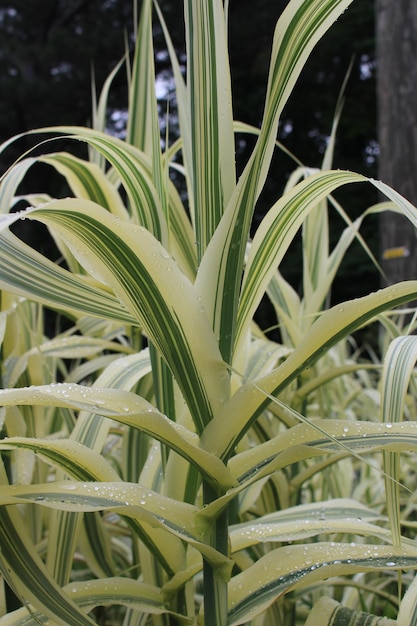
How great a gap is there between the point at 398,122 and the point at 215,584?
7.68 ft

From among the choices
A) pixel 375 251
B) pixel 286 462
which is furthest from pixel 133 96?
pixel 375 251

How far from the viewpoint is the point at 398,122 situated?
8.00 ft

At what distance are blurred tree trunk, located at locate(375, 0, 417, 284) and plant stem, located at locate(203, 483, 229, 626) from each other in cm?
198

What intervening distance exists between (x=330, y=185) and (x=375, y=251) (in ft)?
24.8

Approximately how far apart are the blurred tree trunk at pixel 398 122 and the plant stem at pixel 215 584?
77.8 inches

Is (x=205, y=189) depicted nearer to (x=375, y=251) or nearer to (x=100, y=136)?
(x=100, y=136)

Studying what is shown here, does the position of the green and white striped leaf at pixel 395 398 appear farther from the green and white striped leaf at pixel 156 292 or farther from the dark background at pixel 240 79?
the dark background at pixel 240 79

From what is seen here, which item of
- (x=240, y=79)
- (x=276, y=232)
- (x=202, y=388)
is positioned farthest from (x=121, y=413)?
(x=240, y=79)

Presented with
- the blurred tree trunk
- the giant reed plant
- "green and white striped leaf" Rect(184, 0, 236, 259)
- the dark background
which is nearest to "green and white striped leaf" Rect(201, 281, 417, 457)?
the giant reed plant

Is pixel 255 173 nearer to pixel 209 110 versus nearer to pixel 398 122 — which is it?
pixel 209 110

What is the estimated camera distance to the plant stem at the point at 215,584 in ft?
1.34

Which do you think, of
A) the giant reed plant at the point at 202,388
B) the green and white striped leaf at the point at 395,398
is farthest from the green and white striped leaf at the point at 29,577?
the green and white striped leaf at the point at 395,398

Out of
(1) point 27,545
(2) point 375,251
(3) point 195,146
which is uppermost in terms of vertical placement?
(2) point 375,251

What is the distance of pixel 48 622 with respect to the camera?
0.42m
